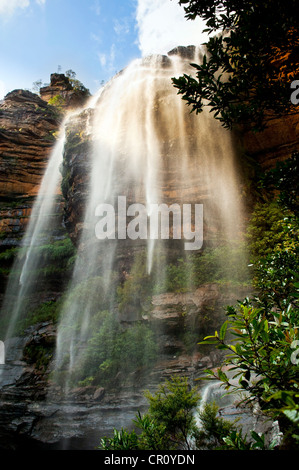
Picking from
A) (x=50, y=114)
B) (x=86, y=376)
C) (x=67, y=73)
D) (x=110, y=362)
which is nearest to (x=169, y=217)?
(x=110, y=362)

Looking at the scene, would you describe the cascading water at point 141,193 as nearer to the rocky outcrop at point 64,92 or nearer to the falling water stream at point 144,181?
the falling water stream at point 144,181

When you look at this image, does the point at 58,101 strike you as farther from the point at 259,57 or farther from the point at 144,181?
the point at 259,57

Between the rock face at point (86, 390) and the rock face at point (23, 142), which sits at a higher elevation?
the rock face at point (23, 142)

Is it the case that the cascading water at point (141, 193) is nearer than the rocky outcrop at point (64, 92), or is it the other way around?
the cascading water at point (141, 193)

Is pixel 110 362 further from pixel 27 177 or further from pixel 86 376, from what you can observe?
pixel 27 177

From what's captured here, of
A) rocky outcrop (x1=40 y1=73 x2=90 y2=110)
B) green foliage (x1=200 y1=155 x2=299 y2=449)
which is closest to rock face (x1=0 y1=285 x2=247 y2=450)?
green foliage (x1=200 y1=155 x2=299 y2=449)

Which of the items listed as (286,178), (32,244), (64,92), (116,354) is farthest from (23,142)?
(286,178)

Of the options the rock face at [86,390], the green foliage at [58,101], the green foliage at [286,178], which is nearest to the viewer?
the green foliage at [286,178]

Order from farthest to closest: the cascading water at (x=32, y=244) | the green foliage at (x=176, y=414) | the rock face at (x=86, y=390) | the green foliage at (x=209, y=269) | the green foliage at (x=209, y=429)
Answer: the cascading water at (x=32, y=244), the green foliage at (x=209, y=269), the rock face at (x=86, y=390), the green foliage at (x=176, y=414), the green foliage at (x=209, y=429)

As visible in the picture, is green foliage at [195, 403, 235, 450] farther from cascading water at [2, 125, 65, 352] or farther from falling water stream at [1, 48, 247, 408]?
cascading water at [2, 125, 65, 352]

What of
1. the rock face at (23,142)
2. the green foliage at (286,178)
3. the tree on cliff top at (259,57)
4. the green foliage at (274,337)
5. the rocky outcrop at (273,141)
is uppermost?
the rock face at (23,142)

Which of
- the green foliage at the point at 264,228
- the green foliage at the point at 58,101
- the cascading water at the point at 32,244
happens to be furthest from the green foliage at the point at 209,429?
the green foliage at the point at 58,101

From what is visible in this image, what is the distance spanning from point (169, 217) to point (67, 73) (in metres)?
33.1

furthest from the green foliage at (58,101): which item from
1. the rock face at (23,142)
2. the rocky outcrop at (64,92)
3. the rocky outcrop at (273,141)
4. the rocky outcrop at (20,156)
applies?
the rocky outcrop at (273,141)
